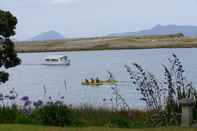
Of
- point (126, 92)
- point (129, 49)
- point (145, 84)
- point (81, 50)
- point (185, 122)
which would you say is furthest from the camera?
point (81, 50)

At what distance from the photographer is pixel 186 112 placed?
1590 centimetres

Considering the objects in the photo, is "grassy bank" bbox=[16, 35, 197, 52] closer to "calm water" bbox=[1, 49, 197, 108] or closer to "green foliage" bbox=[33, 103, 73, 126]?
"calm water" bbox=[1, 49, 197, 108]

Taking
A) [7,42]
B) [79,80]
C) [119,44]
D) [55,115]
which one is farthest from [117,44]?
[55,115]

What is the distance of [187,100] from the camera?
16.0m

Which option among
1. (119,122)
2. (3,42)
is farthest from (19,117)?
(3,42)

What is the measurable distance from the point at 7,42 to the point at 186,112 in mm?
8193

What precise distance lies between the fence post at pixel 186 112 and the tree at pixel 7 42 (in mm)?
7702

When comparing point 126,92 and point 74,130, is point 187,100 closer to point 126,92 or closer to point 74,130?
point 74,130

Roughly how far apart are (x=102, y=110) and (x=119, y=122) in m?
1.71

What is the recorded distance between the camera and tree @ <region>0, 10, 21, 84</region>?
70.2 ft

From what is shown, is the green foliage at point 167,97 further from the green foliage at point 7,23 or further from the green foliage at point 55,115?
the green foliage at point 7,23

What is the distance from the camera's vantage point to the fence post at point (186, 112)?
51.7 feet

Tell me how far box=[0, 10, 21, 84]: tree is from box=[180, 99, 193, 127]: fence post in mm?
7702

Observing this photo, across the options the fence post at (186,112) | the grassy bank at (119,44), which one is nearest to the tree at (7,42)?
the fence post at (186,112)
